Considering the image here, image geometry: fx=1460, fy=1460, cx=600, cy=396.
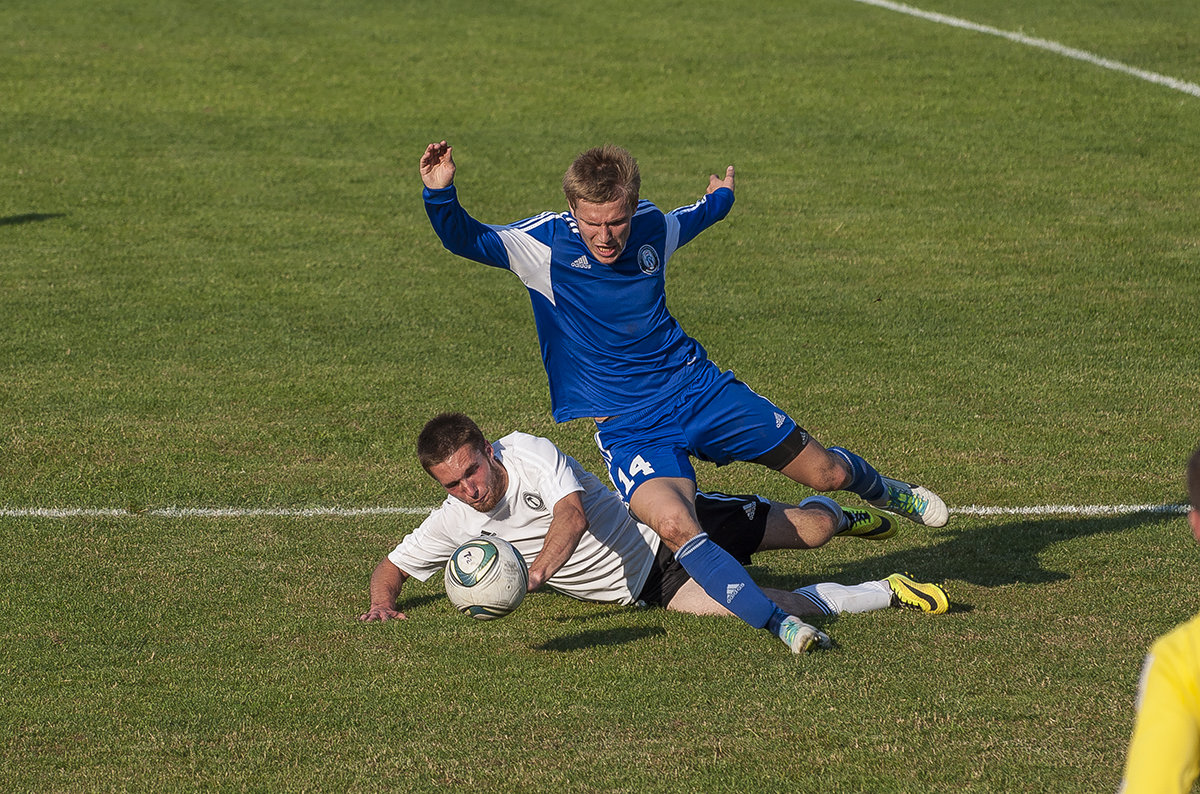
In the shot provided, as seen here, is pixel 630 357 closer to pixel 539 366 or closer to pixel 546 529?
pixel 546 529

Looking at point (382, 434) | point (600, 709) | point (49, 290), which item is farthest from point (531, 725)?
point (49, 290)

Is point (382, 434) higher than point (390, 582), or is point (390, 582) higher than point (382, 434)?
point (390, 582)

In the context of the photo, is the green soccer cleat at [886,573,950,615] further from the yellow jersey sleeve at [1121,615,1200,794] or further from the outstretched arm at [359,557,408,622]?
the yellow jersey sleeve at [1121,615,1200,794]

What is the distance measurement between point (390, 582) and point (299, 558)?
1.34 m

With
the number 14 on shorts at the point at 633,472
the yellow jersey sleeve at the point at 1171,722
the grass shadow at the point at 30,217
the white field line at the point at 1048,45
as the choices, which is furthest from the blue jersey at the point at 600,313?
the white field line at the point at 1048,45

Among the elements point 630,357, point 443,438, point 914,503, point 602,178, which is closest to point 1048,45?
point 914,503

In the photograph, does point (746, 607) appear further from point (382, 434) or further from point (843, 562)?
point (382, 434)

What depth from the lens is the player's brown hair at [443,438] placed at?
708 cm

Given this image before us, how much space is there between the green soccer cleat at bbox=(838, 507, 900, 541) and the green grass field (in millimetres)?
265

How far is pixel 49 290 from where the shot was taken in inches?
641

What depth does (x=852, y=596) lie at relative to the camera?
7.91m

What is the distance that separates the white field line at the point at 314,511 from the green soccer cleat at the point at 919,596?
6.93ft

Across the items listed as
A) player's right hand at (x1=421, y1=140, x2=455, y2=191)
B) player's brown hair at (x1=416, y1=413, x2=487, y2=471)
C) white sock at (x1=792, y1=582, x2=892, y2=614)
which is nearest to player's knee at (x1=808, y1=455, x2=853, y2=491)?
white sock at (x1=792, y1=582, x2=892, y2=614)

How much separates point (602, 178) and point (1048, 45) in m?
21.5
